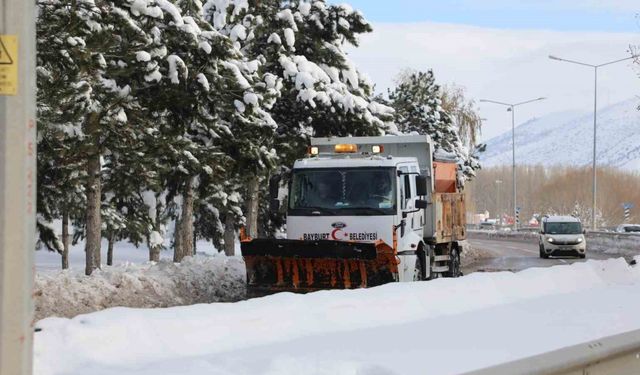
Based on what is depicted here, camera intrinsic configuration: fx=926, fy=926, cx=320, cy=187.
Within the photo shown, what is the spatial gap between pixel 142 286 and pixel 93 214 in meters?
3.70

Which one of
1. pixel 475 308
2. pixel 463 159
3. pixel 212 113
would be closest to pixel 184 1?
pixel 212 113

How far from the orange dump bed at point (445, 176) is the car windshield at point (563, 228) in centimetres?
2004

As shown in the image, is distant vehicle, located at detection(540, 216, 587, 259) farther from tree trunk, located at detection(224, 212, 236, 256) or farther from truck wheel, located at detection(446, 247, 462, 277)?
truck wheel, located at detection(446, 247, 462, 277)

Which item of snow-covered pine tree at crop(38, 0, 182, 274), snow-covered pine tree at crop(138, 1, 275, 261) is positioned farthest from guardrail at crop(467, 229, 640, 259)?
snow-covered pine tree at crop(38, 0, 182, 274)

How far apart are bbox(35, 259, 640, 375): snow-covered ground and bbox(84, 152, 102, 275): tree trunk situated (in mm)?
11055

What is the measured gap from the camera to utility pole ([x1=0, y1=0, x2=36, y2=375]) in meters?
3.57

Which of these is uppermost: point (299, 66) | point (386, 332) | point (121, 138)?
point (299, 66)

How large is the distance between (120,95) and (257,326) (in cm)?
1113

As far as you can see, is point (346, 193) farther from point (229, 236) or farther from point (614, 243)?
point (614, 243)

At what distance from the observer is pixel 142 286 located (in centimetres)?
1694

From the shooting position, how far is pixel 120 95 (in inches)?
704

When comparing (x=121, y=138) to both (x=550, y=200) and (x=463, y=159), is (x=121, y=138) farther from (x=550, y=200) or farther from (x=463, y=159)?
(x=550, y=200)

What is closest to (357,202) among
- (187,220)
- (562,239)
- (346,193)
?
(346,193)

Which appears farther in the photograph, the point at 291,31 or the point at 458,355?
the point at 291,31
